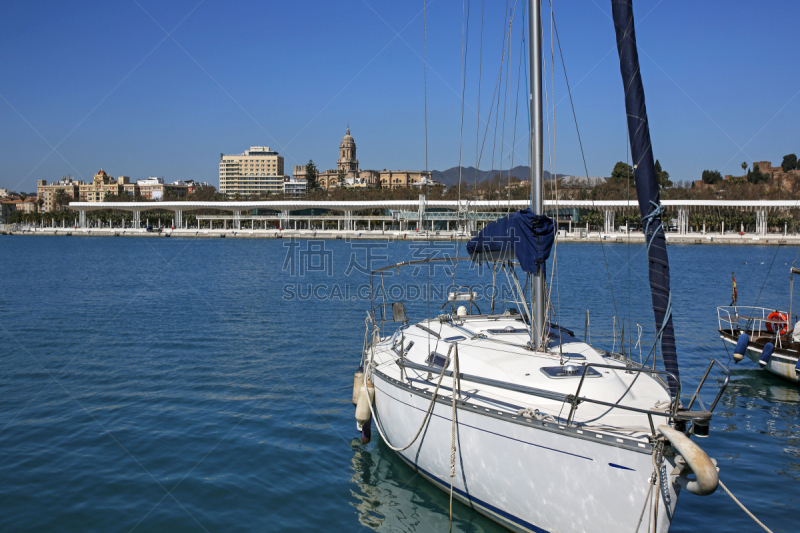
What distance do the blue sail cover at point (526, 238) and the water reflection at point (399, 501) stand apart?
159 inches

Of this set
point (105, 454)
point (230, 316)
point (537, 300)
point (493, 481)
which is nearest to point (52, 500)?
point (105, 454)

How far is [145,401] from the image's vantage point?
13914 millimetres

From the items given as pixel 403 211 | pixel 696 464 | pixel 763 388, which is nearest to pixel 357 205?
pixel 403 211

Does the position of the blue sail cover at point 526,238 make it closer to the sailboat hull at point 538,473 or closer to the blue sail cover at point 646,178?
the blue sail cover at point 646,178

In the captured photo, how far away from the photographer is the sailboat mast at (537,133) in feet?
30.0

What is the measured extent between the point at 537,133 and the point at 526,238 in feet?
5.66

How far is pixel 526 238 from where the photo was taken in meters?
9.48

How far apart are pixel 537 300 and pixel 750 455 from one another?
592 centimetres

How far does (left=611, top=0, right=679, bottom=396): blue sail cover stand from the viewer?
25.0 feet

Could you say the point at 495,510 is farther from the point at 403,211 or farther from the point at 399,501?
the point at 403,211

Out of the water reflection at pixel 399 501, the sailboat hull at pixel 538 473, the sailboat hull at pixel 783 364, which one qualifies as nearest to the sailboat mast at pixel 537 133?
the sailboat hull at pixel 538 473

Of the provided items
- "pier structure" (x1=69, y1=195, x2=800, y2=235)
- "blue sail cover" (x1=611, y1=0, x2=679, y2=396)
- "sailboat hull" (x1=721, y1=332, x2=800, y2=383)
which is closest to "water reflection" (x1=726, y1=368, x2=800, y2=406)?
"sailboat hull" (x1=721, y1=332, x2=800, y2=383)

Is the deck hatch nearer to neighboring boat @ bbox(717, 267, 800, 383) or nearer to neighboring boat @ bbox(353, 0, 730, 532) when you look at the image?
neighboring boat @ bbox(353, 0, 730, 532)

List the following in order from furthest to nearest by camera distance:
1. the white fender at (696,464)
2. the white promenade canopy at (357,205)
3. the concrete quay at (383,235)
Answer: the white promenade canopy at (357,205) < the concrete quay at (383,235) < the white fender at (696,464)
